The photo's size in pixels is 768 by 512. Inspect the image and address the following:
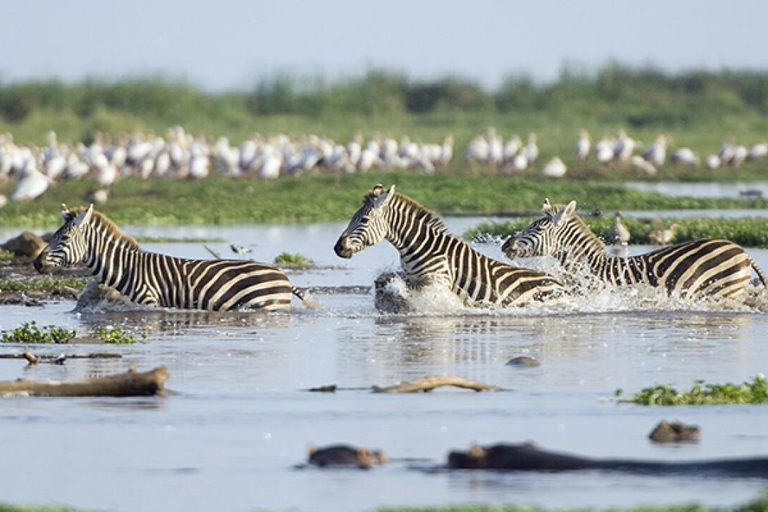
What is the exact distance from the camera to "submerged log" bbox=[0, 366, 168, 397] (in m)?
A: 11.7

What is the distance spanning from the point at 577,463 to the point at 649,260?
9517 mm

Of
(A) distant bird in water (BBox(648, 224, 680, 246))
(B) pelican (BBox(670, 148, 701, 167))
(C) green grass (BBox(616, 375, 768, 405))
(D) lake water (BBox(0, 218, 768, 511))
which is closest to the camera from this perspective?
(D) lake water (BBox(0, 218, 768, 511))

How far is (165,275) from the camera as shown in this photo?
61.8 feet

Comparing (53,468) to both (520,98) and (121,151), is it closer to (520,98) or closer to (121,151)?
(121,151)

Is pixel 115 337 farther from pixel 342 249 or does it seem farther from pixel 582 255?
pixel 582 255

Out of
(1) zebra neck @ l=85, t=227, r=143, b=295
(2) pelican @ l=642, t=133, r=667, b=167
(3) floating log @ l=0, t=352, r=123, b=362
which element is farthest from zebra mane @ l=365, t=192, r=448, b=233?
(2) pelican @ l=642, t=133, r=667, b=167

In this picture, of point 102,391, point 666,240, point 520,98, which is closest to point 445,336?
point 102,391

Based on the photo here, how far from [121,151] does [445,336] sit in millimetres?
39508

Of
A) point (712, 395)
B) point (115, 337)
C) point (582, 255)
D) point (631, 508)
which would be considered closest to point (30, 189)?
point (582, 255)

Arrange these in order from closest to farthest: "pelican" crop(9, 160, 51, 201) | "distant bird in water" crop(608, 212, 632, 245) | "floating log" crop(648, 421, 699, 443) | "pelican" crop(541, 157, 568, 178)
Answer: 1. "floating log" crop(648, 421, 699, 443)
2. "distant bird in water" crop(608, 212, 632, 245)
3. "pelican" crop(9, 160, 51, 201)
4. "pelican" crop(541, 157, 568, 178)

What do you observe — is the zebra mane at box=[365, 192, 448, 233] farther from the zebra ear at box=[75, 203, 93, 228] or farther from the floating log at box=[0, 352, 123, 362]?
the floating log at box=[0, 352, 123, 362]

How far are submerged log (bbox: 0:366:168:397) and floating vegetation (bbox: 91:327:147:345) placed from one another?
12.0 ft

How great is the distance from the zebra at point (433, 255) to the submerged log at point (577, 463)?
8850 mm

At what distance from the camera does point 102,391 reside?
11875 millimetres
